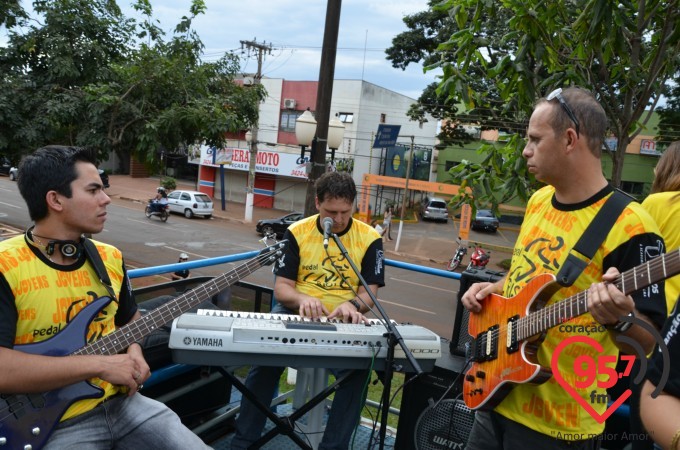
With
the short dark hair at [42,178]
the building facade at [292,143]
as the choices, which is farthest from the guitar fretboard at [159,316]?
the building facade at [292,143]

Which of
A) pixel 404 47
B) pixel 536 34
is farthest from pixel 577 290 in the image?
pixel 404 47

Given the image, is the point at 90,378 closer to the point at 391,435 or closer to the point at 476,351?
the point at 476,351

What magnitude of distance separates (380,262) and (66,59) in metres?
6.21

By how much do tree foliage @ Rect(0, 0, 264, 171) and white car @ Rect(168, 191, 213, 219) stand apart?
1849 centimetres

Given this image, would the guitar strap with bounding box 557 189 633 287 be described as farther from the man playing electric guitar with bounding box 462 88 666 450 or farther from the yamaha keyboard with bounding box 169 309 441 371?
the yamaha keyboard with bounding box 169 309 441 371

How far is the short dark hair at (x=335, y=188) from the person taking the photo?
3.37 m

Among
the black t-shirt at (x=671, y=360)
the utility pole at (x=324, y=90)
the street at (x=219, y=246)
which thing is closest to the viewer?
the black t-shirt at (x=671, y=360)

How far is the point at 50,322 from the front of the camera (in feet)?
7.38

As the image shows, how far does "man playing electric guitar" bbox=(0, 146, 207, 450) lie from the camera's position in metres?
2.09

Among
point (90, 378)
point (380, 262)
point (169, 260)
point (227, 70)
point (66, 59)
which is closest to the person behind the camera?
point (90, 378)

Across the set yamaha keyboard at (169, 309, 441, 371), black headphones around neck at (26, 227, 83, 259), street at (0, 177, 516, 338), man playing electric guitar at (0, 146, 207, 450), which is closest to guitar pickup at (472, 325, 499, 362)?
yamaha keyboard at (169, 309, 441, 371)

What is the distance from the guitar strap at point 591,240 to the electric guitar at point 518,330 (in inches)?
2.3

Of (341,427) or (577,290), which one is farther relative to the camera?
(341,427)

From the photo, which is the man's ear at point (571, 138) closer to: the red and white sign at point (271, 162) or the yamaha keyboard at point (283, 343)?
the yamaha keyboard at point (283, 343)
